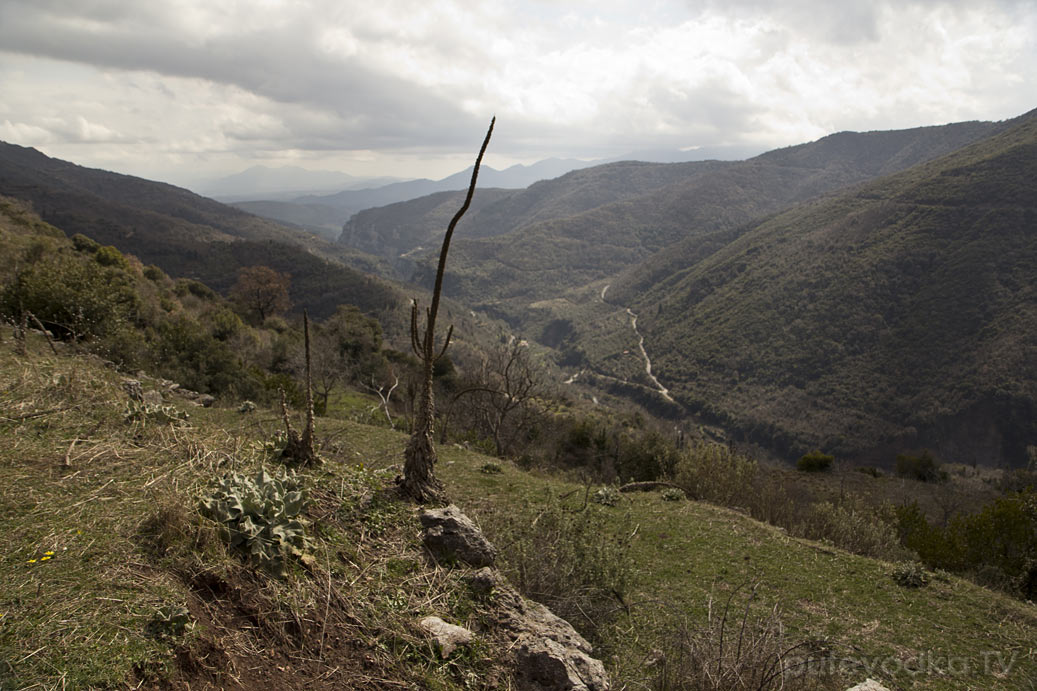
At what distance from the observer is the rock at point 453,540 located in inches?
161

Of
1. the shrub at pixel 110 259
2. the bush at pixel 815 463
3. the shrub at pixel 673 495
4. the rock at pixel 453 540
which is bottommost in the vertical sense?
the bush at pixel 815 463

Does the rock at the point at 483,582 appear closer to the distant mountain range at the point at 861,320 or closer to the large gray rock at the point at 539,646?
the large gray rock at the point at 539,646

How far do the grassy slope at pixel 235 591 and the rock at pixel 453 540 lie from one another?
0.51 feet

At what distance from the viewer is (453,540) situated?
416 centimetres

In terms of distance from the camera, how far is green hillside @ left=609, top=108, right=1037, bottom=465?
5075 cm

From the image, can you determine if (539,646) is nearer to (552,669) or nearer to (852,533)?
(552,669)

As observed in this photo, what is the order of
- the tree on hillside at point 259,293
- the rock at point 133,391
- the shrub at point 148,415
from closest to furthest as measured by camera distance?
1. the shrub at point 148,415
2. the rock at point 133,391
3. the tree on hillside at point 259,293

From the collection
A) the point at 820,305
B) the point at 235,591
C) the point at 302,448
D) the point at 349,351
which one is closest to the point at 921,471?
the point at 349,351

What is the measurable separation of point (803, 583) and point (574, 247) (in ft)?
544

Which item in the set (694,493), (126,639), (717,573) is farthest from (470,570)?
(694,493)

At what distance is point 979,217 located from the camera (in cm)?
6812

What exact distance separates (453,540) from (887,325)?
76.8 m

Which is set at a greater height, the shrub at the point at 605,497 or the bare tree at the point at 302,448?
the bare tree at the point at 302,448

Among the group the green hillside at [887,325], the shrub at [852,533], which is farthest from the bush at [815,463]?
the green hillside at [887,325]
